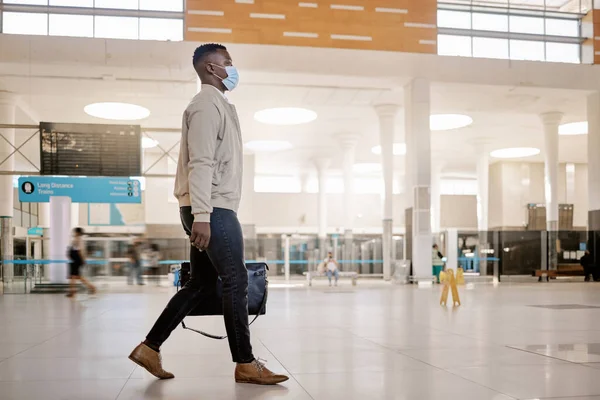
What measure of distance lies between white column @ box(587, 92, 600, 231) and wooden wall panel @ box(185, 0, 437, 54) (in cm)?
793

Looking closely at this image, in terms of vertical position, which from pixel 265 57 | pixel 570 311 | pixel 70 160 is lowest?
pixel 570 311

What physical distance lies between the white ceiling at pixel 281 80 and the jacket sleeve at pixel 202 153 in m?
16.5

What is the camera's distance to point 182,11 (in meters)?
20.8

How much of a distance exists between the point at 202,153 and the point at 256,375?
4.78 feet

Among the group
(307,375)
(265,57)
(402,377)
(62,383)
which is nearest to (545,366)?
(402,377)

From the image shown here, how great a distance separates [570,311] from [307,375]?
24.8 feet

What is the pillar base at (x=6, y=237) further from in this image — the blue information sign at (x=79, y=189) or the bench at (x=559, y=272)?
the bench at (x=559, y=272)

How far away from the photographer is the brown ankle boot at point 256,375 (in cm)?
419

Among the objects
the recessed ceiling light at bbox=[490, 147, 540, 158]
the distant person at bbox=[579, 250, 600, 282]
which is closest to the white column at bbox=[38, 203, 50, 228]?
the recessed ceiling light at bbox=[490, 147, 540, 158]

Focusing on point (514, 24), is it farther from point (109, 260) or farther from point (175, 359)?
point (175, 359)

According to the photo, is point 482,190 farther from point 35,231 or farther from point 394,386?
point 394,386

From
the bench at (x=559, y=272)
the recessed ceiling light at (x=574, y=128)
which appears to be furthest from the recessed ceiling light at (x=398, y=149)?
the bench at (x=559, y=272)

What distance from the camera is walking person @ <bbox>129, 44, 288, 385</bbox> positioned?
417 centimetres

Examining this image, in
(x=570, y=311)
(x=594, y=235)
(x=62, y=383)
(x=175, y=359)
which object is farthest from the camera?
(x=594, y=235)
